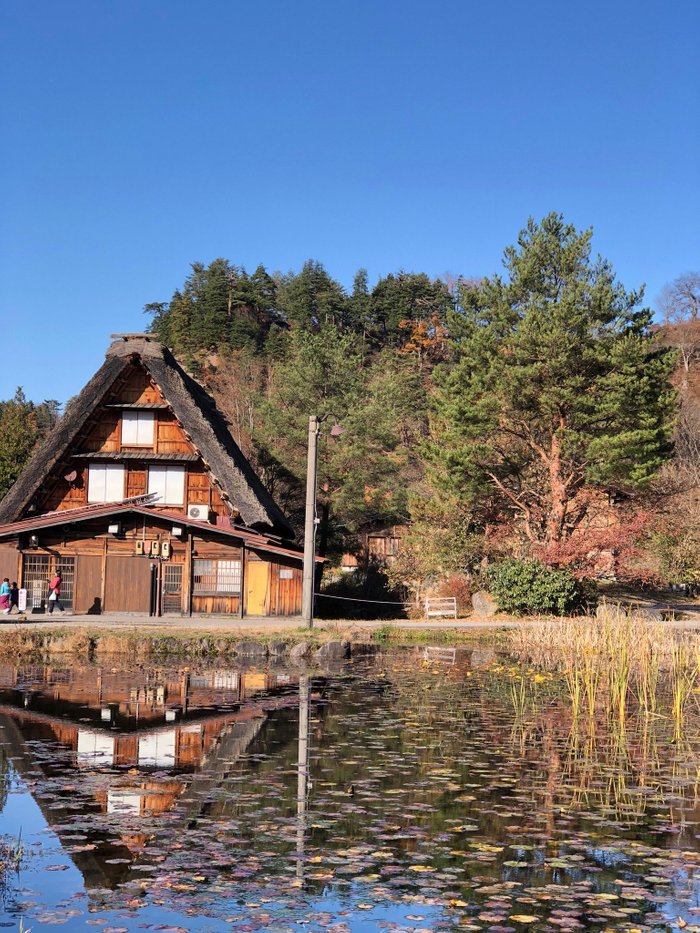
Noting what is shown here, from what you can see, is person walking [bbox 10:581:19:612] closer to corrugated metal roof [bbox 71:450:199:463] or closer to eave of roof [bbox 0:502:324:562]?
eave of roof [bbox 0:502:324:562]

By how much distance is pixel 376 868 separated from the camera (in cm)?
659

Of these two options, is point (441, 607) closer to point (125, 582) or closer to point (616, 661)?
point (125, 582)

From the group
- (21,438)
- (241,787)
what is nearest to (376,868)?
(241,787)

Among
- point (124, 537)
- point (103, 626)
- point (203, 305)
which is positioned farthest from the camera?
point (203, 305)

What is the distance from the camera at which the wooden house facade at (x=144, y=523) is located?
30.1 metres

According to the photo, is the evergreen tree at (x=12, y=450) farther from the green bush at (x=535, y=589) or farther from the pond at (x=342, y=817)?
the pond at (x=342, y=817)

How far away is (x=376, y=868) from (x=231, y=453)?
2723 centimetres

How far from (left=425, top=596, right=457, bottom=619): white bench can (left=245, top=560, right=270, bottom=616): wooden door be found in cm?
536

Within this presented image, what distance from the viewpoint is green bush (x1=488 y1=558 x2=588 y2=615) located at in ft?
98.2

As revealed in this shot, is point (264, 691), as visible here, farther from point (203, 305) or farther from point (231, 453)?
point (203, 305)

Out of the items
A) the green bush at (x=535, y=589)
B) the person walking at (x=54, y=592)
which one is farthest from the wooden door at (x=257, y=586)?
the green bush at (x=535, y=589)

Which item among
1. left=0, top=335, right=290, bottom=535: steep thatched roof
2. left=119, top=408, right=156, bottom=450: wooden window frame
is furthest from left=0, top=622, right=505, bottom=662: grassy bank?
left=119, top=408, right=156, bottom=450: wooden window frame

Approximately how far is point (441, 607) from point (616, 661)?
17280 mm

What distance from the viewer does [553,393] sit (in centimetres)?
3127
